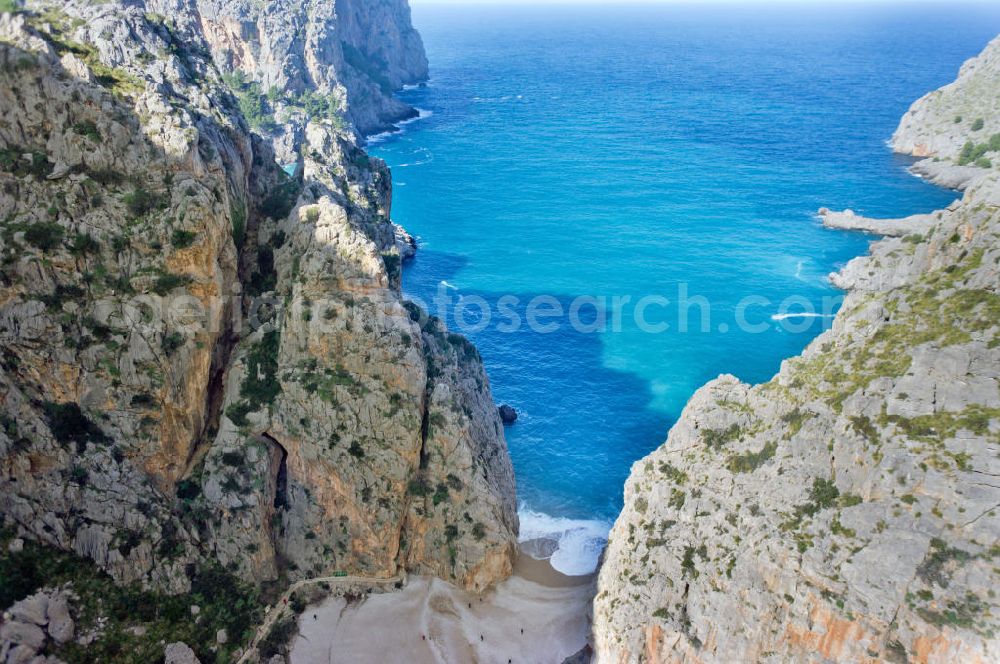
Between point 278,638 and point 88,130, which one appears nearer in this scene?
point 88,130

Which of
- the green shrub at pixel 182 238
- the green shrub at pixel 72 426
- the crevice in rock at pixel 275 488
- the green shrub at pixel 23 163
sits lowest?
the crevice in rock at pixel 275 488

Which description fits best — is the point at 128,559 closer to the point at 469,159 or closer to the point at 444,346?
the point at 444,346

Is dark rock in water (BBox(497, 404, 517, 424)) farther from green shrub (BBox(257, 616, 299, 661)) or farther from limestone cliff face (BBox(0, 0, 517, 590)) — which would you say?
green shrub (BBox(257, 616, 299, 661))

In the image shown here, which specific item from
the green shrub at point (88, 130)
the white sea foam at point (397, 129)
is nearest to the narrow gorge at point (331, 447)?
the green shrub at point (88, 130)

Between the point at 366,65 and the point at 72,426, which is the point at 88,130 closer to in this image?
the point at 72,426

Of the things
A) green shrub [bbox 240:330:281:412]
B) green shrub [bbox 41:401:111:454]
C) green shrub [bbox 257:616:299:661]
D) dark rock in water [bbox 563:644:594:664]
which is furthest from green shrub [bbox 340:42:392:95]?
dark rock in water [bbox 563:644:594:664]

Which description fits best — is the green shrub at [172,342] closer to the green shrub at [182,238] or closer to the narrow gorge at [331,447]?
the narrow gorge at [331,447]

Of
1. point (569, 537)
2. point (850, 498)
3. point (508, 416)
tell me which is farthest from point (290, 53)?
point (850, 498)
